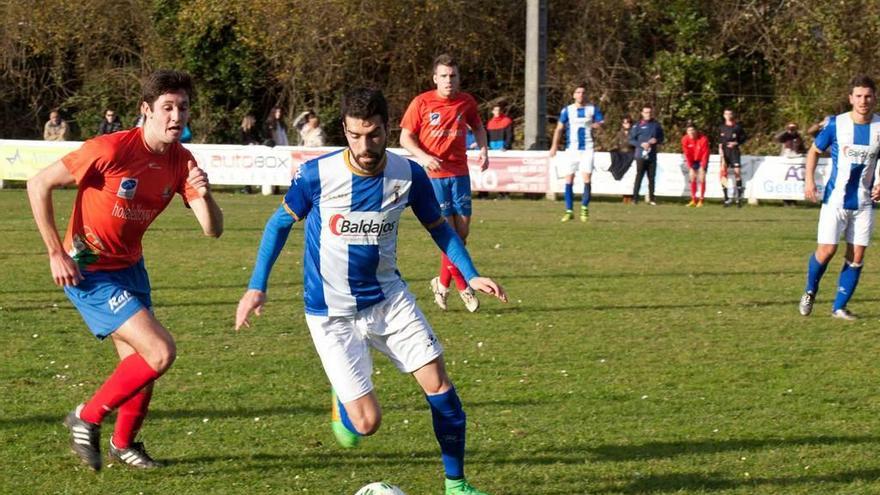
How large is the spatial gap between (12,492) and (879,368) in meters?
5.47

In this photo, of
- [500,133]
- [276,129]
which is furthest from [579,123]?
[276,129]

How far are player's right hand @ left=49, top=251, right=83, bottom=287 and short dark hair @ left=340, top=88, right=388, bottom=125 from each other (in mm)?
1423

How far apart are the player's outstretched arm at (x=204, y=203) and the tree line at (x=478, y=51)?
25354mm

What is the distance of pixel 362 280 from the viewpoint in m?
5.54

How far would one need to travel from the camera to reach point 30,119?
3653cm

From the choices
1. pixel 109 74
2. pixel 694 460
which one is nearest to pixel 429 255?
pixel 694 460

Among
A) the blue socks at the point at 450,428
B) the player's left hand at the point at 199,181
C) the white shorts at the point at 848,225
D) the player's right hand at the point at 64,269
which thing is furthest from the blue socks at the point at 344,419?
the white shorts at the point at 848,225

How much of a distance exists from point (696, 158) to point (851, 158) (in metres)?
14.5

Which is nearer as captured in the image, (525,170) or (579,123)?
(579,123)

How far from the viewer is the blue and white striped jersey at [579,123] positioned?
19.9 m

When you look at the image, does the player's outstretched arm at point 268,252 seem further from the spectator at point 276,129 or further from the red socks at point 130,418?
the spectator at point 276,129

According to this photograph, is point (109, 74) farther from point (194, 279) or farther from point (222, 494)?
point (222, 494)

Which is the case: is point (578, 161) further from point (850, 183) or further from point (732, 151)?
point (850, 183)

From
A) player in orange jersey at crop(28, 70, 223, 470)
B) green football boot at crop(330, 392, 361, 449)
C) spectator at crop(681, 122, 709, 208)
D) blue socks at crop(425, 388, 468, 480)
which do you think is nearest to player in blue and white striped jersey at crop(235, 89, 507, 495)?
blue socks at crop(425, 388, 468, 480)
